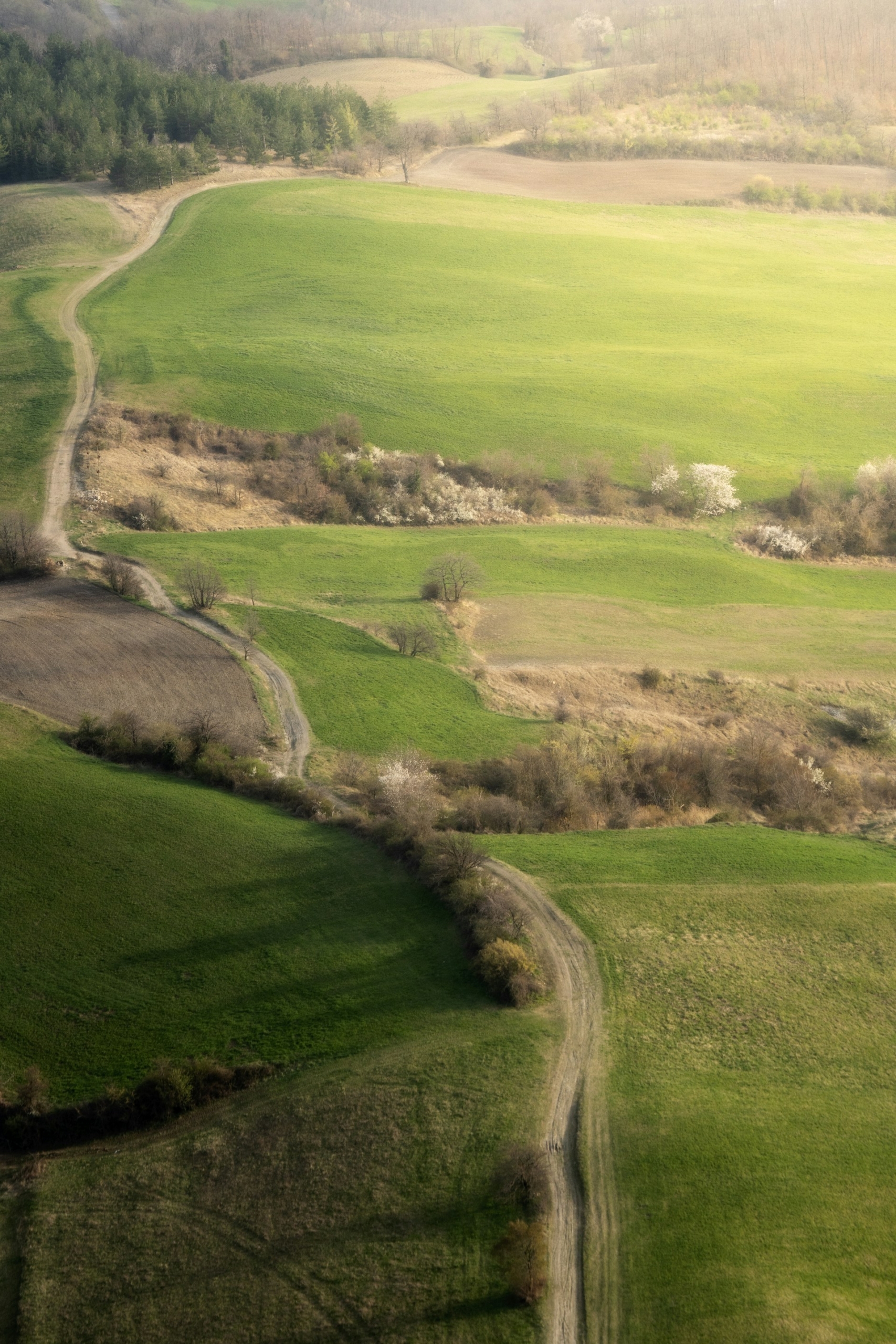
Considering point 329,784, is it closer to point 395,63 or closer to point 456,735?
point 456,735

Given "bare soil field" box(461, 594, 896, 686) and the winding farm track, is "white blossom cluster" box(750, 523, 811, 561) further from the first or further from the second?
the winding farm track

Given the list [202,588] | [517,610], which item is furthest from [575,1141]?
[517,610]

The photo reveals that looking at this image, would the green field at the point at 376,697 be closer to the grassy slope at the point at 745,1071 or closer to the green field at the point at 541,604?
the green field at the point at 541,604

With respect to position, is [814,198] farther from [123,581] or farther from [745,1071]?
[745,1071]

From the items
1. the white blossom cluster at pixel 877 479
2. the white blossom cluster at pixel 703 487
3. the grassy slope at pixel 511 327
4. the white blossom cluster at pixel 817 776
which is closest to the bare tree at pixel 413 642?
the white blossom cluster at pixel 817 776

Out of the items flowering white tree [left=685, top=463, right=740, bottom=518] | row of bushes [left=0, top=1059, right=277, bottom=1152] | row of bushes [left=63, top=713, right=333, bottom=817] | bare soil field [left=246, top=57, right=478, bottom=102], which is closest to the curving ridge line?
row of bushes [left=63, top=713, right=333, bottom=817]

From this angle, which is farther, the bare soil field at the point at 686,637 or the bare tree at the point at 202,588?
the bare soil field at the point at 686,637

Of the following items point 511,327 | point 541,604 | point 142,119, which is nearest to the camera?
point 541,604
